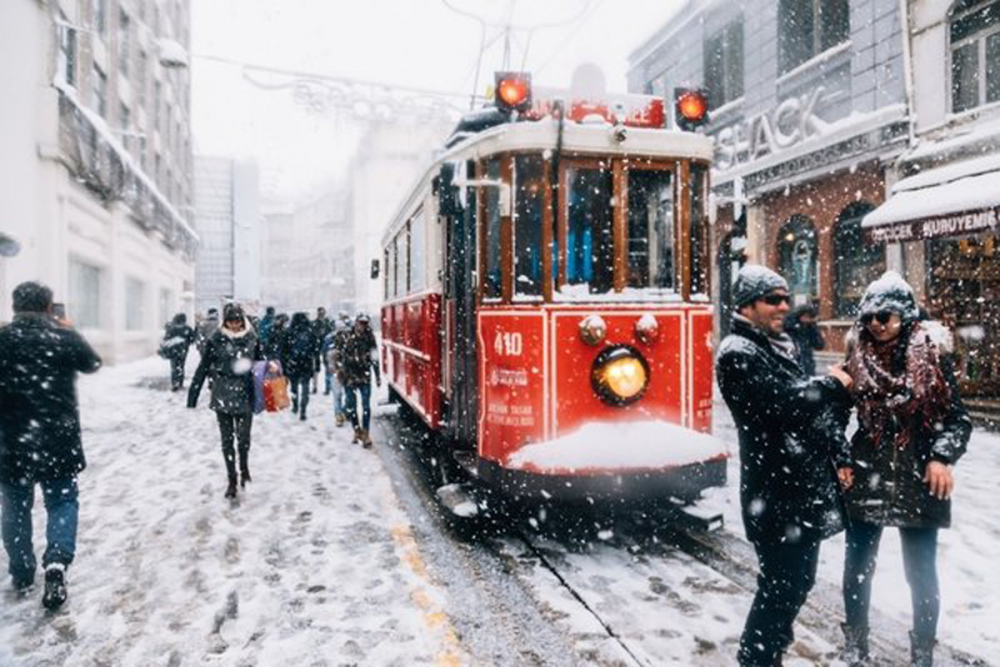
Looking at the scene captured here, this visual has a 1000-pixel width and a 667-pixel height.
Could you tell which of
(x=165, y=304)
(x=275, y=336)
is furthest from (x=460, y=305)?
(x=165, y=304)

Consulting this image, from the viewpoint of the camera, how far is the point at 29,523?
459 centimetres

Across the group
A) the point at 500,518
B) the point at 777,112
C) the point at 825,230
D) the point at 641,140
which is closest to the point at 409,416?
the point at 500,518

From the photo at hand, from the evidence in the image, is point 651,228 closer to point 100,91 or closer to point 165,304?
point 100,91

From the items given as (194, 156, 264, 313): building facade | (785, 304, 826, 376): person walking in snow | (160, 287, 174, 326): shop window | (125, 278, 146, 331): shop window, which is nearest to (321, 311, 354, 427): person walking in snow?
(785, 304, 826, 376): person walking in snow

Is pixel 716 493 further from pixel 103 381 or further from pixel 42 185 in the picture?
pixel 103 381

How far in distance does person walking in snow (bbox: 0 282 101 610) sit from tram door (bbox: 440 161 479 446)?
105 inches

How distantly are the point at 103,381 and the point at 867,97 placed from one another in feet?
59.2

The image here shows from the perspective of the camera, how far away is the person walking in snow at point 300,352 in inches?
471

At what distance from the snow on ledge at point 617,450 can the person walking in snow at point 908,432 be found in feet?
6.02

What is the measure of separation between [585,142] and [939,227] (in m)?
7.16

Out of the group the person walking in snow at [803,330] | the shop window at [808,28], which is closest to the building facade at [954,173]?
the shop window at [808,28]

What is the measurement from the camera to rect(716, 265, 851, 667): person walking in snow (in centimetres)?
285

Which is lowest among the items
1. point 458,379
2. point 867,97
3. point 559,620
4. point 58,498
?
point 559,620

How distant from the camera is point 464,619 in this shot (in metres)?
4.16
